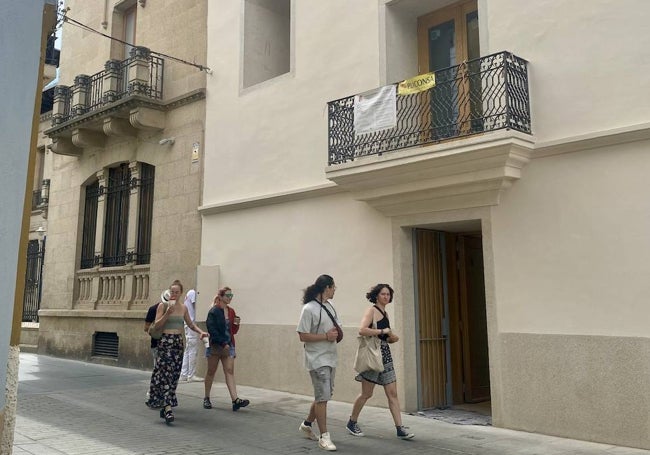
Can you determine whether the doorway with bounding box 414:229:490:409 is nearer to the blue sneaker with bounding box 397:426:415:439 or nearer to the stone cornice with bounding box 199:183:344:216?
the stone cornice with bounding box 199:183:344:216

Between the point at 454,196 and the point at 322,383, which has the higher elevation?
the point at 454,196

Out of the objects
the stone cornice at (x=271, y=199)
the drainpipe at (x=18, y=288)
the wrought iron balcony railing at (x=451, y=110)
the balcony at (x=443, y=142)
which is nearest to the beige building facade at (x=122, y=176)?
the stone cornice at (x=271, y=199)

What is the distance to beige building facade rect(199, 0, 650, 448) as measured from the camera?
7.21 m

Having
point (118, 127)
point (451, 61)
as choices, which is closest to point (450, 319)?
point (451, 61)

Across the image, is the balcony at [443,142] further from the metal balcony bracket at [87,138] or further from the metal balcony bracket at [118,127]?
the metal balcony bracket at [87,138]

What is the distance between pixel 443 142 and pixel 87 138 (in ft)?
35.5

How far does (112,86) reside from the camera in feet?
48.7

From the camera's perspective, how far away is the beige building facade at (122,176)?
44.6 feet

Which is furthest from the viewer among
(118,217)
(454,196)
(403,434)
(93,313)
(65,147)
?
(65,147)

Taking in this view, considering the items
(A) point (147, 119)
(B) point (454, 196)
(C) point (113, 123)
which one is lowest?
(B) point (454, 196)

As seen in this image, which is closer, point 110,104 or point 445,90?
point 445,90

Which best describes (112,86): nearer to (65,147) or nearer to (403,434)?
(65,147)

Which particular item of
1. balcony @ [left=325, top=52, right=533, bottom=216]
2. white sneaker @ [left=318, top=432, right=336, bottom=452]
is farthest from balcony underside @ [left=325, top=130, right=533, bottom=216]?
white sneaker @ [left=318, top=432, right=336, bottom=452]

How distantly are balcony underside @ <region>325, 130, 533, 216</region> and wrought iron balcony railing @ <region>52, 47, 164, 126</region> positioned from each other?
21.9 ft
